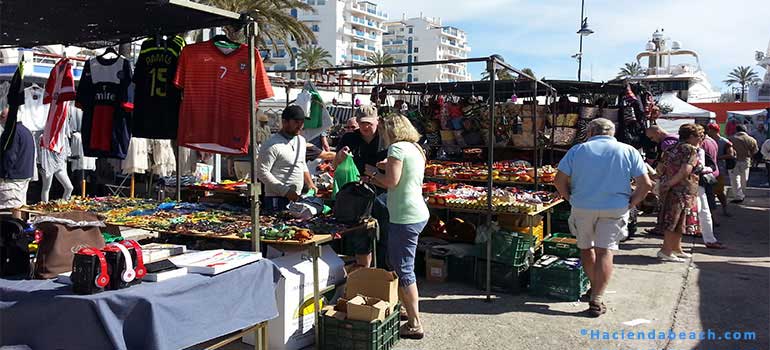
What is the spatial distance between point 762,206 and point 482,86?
7.23 metres

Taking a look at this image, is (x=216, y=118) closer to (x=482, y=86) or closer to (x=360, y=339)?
(x=360, y=339)

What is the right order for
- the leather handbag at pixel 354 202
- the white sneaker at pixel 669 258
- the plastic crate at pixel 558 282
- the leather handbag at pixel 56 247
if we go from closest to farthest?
the leather handbag at pixel 56 247 → the leather handbag at pixel 354 202 → the plastic crate at pixel 558 282 → the white sneaker at pixel 669 258

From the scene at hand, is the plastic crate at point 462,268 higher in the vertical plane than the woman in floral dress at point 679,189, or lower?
lower

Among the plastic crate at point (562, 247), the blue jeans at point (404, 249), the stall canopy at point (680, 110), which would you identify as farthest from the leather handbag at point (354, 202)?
the stall canopy at point (680, 110)

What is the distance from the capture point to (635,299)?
5719mm

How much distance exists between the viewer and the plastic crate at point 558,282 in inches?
221

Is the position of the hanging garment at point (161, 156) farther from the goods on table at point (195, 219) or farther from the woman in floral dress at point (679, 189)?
the woman in floral dress at point (679, 189)

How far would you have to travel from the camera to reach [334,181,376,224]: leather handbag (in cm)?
472

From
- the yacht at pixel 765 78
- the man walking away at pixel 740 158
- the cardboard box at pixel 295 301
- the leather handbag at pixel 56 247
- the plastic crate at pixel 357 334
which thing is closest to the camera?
the leather handbag at pixel 56 247

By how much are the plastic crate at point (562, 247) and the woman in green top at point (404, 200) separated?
265cm

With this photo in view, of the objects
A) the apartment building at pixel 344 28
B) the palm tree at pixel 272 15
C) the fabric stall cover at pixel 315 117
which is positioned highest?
the apartment building at pixel 344 28

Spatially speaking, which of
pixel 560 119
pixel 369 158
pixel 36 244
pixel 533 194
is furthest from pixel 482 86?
pixel 36 244

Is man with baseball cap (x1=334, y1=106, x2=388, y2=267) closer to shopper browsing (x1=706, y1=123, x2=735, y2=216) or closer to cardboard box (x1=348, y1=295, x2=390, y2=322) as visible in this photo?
cardboard box (x1=348, y1=295, x2=390, y2=322)

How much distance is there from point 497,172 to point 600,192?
10.7 feet
